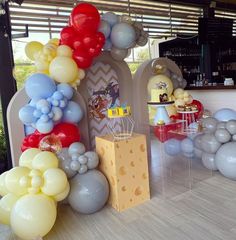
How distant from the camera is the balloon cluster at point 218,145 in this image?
9.50 ft

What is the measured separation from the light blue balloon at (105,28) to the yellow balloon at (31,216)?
212cm

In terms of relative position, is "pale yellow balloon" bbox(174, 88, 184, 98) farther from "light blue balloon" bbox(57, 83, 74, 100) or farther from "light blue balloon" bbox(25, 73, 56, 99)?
"light blue balloon" bbox(25, 73, 56, 99)

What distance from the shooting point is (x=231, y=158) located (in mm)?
2846

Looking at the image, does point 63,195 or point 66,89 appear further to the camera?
point 66,89

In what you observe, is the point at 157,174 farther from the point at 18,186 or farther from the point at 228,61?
the point at 228,61

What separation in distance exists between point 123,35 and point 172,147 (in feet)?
5.61

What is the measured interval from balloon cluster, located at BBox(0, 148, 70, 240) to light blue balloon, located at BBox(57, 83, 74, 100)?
768 mm

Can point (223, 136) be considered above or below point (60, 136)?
below

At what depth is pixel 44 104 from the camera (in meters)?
2.63

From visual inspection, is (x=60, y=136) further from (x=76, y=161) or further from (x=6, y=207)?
(x=6, y=207)

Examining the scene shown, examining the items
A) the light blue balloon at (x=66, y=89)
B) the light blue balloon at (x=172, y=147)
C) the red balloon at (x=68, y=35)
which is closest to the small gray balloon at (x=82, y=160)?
the light blue balloon at (x=66, y=89)

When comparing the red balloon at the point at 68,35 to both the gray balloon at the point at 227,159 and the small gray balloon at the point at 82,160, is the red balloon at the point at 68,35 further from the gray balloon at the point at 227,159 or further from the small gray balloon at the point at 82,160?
the gray balloon at the point at 227,159

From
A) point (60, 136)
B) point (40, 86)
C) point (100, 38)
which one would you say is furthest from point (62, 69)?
point (60, 136)

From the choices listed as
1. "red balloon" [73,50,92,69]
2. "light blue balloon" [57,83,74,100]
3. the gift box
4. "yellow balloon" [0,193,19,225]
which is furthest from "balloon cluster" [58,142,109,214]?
"red balloon" [73,50,92,69]
